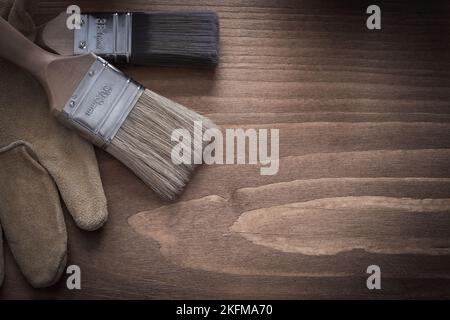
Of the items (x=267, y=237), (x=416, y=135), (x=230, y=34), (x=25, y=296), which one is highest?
(x=230, y=34)

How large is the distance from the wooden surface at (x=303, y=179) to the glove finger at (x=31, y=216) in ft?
0.09

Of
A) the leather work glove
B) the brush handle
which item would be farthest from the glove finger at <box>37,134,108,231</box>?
the brush handle

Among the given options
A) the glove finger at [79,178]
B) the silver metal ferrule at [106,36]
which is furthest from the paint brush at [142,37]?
the glove finger at [79,178]

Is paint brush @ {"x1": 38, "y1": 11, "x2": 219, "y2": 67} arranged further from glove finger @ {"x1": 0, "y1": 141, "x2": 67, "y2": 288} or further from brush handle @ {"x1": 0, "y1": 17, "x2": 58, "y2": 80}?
glove finger @ {"x1": 0, "y1": 141, "x2": 67, "y2": 288}

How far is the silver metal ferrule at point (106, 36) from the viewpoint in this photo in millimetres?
961

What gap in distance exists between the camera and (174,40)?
96cm

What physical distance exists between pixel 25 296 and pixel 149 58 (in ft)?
1.25

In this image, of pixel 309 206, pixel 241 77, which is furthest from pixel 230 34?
pixel 309 206

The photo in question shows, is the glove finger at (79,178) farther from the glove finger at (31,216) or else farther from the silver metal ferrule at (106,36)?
the silver metal ferrule at (106,36)

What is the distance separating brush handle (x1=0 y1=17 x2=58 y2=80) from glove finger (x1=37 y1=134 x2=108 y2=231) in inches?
3.9

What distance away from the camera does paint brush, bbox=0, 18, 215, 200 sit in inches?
36.3

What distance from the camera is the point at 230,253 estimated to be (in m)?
0.94

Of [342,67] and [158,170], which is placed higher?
[342,67]

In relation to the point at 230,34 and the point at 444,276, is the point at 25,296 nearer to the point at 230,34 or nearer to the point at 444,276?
the point at 230,34
